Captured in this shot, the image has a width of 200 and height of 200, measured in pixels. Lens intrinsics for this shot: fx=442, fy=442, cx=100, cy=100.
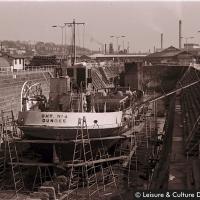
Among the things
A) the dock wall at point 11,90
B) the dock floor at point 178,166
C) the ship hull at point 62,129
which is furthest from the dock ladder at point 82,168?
the dock wall at point 11,90

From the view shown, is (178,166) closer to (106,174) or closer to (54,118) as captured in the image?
(106,174)

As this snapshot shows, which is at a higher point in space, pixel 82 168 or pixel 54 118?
pixel 54 118

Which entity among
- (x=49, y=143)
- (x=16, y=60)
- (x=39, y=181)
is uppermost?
(x=16, y=60)

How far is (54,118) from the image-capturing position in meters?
19.1

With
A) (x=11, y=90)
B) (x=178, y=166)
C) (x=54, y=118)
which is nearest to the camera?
(x=178, y=166)

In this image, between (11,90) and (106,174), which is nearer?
(106,174)

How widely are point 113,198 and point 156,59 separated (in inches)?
2968

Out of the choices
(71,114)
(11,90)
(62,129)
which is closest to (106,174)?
(62,129)

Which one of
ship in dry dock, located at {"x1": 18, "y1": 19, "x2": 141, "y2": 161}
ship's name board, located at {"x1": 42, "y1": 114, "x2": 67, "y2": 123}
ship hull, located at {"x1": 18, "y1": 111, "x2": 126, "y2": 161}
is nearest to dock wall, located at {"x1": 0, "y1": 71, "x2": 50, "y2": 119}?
ship in dry dock, located at {"x1": 18, "y1": 19, "x2": 141, "y2": 161}

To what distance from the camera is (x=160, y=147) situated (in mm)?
23859

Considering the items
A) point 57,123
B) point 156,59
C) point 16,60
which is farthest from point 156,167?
point 156,59

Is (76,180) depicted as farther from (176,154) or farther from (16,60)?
(16,60)

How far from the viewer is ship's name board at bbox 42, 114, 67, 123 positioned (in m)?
19.1

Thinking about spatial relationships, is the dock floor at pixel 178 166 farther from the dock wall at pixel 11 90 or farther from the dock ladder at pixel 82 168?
the dock wall at pixel 11 90
